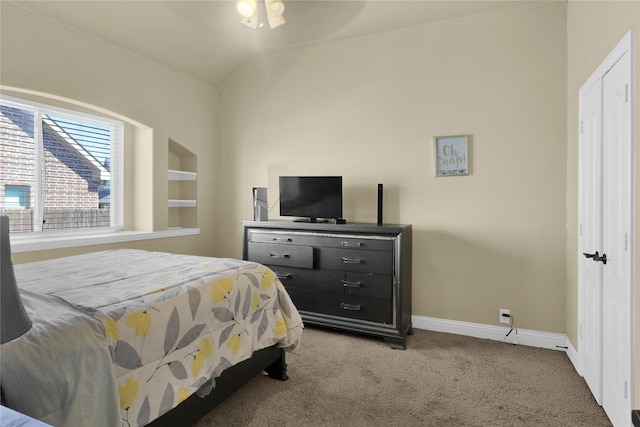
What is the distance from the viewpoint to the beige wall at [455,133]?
10.0 feet

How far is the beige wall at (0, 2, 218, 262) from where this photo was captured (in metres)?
2.81

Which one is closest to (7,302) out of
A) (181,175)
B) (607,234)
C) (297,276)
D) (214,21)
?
(607,234)

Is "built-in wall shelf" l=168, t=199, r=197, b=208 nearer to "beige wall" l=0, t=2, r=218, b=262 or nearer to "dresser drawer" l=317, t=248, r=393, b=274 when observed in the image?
"beige wall" l=0, t=2, r=218, b=262

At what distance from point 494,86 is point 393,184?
124 cm

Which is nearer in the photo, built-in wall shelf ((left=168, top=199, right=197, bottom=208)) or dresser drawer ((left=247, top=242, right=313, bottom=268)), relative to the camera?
dresser drawer ((left=247, top=242, right=313, bottom=268))

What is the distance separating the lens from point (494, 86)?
3219 mm

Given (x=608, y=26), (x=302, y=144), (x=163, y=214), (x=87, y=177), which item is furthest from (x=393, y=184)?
(x=87, y=177)

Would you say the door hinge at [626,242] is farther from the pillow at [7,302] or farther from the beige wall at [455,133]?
the pillow at [7,302]

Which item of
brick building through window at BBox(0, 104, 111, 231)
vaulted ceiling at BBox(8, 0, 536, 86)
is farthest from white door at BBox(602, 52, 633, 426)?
brick building through window at BBox(0, 104, 111, 231)

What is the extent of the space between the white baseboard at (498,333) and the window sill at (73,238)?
2833mm

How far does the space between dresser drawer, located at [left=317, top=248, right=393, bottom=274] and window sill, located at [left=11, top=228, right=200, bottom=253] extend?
1839 millimetres

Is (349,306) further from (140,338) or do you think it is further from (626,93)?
(626,93)

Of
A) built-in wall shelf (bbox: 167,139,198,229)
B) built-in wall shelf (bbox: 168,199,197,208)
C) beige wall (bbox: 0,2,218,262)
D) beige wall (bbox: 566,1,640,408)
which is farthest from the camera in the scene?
built-in wall shelf (bbox: 167,139,198,229)

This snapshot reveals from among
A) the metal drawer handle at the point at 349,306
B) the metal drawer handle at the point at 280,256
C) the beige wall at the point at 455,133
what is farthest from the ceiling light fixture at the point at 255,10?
the metal drawer handle at the point at 349,306
